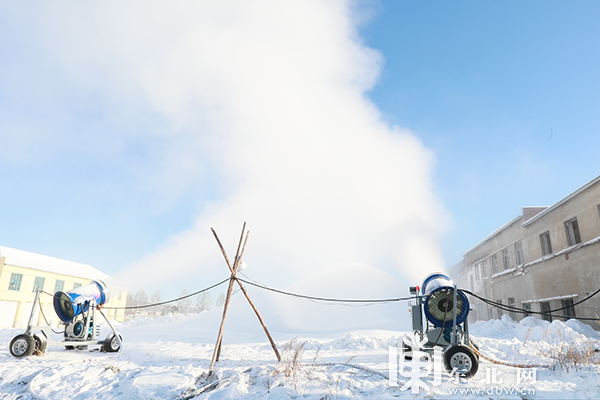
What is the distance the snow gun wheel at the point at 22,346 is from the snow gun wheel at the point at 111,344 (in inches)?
105

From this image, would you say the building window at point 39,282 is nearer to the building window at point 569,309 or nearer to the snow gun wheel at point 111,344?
the snow gun wheel at point 111,344

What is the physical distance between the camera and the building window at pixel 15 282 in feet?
123

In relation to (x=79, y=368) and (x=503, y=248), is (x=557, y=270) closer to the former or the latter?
(x=503, y=248)

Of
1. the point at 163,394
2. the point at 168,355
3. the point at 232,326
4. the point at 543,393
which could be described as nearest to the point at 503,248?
the point at 232,326

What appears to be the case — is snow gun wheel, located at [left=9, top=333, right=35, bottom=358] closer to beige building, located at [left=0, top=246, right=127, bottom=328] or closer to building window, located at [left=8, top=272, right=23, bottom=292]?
beige building, located at [left=0, top=246, right=127, bottom=328]

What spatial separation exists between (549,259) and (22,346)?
27390mm

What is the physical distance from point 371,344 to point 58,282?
1647 inches

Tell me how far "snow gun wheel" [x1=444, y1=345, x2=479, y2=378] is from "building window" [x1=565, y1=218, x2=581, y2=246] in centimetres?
1514

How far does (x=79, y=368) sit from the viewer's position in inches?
427

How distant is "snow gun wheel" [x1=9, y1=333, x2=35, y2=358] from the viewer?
1312 cm

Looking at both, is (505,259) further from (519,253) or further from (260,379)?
(260,379)

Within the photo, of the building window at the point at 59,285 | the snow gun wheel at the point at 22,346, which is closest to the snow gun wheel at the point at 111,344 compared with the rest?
the snow gun wheel at the point at 22,346

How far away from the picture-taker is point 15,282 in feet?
124

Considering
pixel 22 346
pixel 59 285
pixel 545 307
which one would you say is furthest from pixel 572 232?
pixel 59 285
